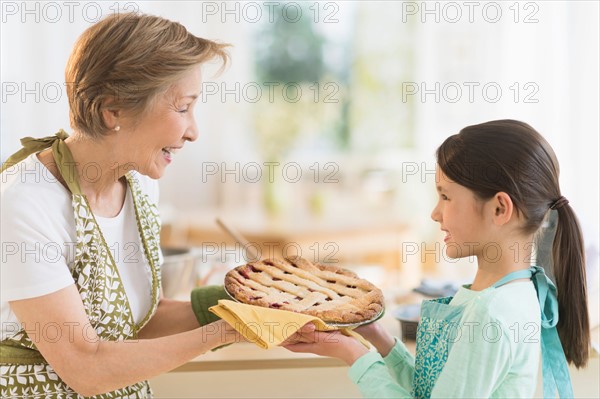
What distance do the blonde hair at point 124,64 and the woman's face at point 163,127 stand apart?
0.02 m

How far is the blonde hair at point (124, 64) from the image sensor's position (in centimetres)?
122

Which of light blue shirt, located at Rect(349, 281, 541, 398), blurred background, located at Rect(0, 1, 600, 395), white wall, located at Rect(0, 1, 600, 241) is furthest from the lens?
blurred background, located at Rect(0, 1, 600, 395)

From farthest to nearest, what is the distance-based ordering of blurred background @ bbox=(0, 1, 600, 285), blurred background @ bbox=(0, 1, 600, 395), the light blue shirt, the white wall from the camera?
blurred background @ bbox=(0, 1, 600, 285)
blurred background @ bbox=(0, 1, 600, 395)
the white wall
the light blue shirt

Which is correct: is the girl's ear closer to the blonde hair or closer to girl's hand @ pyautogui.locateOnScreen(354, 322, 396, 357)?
girl's hand @ pyautogui.locateOnScreen(354, 322, 396, 357)

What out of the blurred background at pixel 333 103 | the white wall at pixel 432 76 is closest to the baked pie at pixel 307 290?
the white wall at pixel 432 76

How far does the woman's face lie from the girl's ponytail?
660 mm

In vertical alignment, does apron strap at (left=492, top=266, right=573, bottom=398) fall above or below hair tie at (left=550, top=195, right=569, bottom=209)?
below

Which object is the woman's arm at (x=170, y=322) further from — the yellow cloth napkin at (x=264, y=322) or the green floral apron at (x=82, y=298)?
Answer: the yellow cloth napkin at (x=264, y=322)

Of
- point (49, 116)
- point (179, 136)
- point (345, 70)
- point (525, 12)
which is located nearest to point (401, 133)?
point (345, 70)

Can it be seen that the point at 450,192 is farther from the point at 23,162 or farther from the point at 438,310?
the point at 23,162

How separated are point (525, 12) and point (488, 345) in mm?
2680

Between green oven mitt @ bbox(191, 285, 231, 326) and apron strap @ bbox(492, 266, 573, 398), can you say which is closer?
apron strap @ bbox(492, 266, 573, 398)

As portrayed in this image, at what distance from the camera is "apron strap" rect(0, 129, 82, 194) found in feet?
4.12

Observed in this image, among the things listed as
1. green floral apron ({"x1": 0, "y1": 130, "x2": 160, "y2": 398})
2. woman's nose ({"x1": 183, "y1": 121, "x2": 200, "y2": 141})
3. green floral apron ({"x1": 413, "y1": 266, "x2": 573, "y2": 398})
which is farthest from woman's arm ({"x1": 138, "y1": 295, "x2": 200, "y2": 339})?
green floral apron ({"x1": 413, "y1": 266, "x2": 573, "y2": 398})
